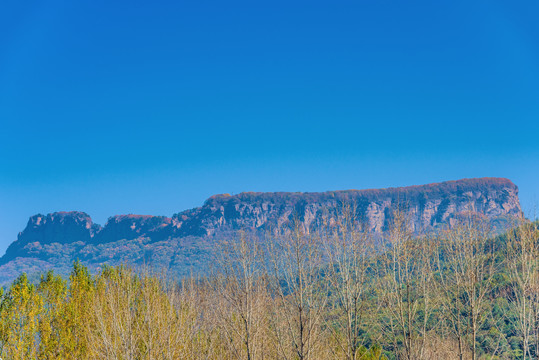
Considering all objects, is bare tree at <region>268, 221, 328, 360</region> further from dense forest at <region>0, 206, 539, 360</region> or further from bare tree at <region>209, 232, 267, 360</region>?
bare tree at <region>209, 232, 267, 360</region>

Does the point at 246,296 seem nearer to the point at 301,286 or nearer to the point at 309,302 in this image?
the point at 301,286

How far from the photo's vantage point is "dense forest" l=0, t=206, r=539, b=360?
1933 centimetres

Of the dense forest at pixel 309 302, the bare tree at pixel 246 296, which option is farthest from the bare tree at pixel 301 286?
the bare tree at pixel 246 296

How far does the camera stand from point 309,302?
1825 centimetres

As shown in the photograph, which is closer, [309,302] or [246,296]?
[309,302]

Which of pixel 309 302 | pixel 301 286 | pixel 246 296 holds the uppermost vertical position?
pixel 301 286

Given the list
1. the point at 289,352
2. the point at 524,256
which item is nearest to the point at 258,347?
the point at 289,352

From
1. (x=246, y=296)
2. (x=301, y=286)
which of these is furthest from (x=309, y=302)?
(x=246, y=296)

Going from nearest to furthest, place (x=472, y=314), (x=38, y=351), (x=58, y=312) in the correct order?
(x=472, y=314) < (x=38, y=351) < (x=58, y=312)

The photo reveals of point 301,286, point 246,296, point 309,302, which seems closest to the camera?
point 309,302

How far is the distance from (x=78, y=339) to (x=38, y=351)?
9.19ft

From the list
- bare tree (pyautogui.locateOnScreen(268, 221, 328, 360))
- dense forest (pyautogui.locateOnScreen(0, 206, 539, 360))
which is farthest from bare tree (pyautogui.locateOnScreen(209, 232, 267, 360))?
bare tree (pyautogui.locateOnScreen(268, 221, 328, 360))

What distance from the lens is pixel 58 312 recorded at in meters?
29.5

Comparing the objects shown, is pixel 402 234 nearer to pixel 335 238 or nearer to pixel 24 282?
pixel 335 238
